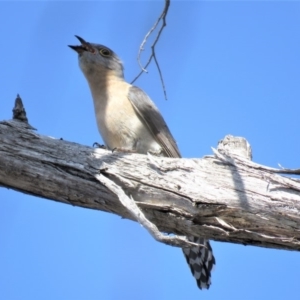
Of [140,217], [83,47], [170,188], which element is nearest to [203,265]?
[170,188]

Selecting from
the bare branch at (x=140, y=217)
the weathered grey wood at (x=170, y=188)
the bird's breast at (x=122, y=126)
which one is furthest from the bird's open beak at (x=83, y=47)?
the bare branch at (x=140, y=217)

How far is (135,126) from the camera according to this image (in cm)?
678

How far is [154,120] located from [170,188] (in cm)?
232

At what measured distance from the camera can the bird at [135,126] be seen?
6324 millimetres

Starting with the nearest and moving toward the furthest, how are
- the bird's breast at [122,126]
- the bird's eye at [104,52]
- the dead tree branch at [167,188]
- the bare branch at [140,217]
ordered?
the bare branch at [140,217] < the dead tree branch at [167,188] < the bird's breast at [122,126] < the bird's eye at [104,52]

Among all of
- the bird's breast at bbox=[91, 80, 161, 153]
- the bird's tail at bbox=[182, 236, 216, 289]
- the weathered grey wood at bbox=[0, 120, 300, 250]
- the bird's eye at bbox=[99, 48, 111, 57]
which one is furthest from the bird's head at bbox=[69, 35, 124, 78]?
the weathered grey wood at bbox=[0, 120, 300, 250]

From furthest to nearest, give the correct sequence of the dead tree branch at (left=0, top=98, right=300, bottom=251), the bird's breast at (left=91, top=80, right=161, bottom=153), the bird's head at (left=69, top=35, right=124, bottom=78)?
the bird's head at (left=69, top=35, right=124, bottom=78), the bird's breast at (left=91, top=80, right=161, bottom=153), the dead tree branch at (left=0, top=98, right=300, bottom=251)

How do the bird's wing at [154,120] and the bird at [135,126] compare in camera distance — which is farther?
the bird's wing at [154,120]

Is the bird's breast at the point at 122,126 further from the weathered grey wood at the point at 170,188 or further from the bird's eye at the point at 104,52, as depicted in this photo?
the weathered grey wood at the point at 170,188

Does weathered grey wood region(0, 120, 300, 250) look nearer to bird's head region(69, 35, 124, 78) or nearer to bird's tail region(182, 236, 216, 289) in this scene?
bird's tail region(182, 236, 216, 289)

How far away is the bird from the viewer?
6.32m

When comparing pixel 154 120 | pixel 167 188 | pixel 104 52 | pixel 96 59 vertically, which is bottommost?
pixel 167 188

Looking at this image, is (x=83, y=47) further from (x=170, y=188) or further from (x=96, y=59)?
(x=170, y=188)

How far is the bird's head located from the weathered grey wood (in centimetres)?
300
